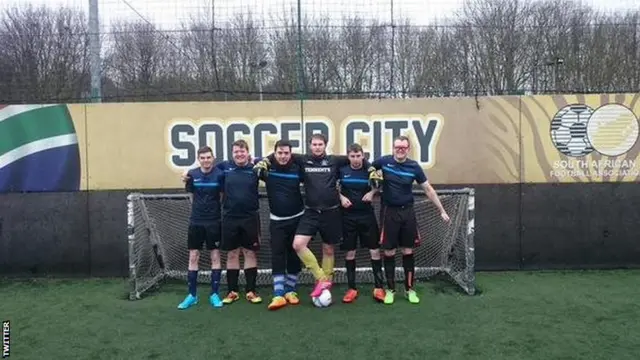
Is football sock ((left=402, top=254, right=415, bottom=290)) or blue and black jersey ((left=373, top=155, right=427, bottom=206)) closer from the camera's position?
blue and black jersey ((left=373, top=155, right=427, bottom=206))

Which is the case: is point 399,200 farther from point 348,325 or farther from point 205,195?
point 205,195

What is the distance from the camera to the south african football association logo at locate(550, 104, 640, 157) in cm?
709

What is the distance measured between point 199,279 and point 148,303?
964 mm

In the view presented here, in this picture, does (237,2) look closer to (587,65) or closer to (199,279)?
(199,279)

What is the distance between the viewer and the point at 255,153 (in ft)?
23.4

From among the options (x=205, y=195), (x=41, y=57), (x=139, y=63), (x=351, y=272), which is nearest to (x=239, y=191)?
(x=205, y=195)

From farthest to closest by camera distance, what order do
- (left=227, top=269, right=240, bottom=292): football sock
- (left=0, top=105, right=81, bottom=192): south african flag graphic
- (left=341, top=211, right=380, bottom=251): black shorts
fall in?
(left=0, top=105, right=81, bottom=192): south african flag graphic → (left=227, top=269, right=240, bottom=292): football sock → (left=341, top=211, right=380, bottom=251): black shorts

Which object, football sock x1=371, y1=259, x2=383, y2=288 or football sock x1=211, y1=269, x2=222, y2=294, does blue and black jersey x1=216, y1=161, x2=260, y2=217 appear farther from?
football sock x1=371, y1=259, x2=383, y2=288

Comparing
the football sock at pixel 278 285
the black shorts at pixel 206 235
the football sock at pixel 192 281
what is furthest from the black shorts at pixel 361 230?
the football sock at pixel 192 281

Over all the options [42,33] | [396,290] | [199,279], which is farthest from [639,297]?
[42,33]

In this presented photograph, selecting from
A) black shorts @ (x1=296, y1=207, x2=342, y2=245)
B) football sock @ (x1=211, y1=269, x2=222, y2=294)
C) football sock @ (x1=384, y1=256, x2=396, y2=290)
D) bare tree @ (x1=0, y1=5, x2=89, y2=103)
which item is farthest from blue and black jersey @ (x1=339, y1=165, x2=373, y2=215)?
bare tree @ (x1=0, y1=5, x2=89, y2=103)

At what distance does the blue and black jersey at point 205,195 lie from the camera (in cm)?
585

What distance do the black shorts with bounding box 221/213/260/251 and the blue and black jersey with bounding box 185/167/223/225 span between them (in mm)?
161

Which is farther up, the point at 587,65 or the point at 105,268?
the point at 587,65
